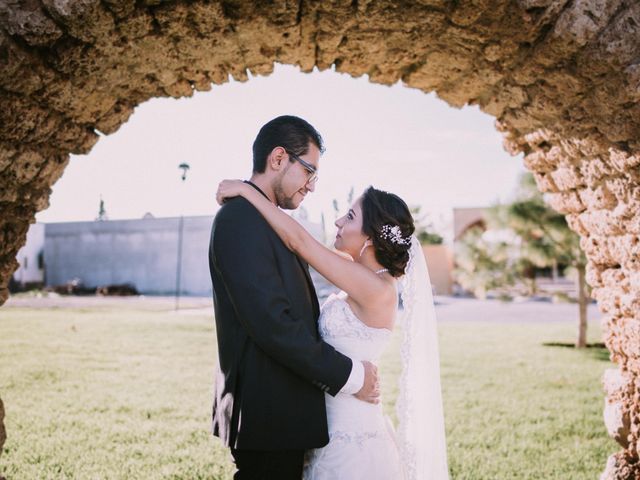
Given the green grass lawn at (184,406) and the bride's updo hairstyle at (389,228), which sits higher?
the bride's updo hairstyle at (389,228)

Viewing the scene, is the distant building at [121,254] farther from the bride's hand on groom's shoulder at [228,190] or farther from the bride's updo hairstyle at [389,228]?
the bride's hand on groom's shoulder at [228,190]

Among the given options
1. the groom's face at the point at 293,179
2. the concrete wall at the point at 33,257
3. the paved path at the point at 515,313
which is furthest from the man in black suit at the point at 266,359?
the concrete wall at the point at 33,257

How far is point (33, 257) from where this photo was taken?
3206 centimetres

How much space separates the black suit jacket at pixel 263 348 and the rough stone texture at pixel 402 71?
1223 mm

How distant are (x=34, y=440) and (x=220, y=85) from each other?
12.3 ft

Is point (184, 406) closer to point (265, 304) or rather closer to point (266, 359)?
point (266, 359)

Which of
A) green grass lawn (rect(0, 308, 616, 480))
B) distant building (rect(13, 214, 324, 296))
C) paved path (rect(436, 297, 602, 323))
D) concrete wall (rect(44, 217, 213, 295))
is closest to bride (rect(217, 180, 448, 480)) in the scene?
green grass lawn (rect(0, 308, 616, 480))

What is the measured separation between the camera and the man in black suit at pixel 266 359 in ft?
6.81

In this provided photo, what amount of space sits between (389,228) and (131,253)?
98.5 ft

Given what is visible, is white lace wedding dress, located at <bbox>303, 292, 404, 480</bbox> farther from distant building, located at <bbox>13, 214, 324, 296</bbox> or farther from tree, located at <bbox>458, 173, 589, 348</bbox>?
distant building, located at <bbox>13, 214, 324, 296</bbox>

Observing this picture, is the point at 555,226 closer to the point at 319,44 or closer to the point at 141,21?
the point at 319,44

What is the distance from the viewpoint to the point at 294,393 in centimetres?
223

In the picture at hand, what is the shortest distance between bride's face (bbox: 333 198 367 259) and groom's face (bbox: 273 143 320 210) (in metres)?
0.45

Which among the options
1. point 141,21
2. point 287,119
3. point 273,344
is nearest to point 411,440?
point 273,344
